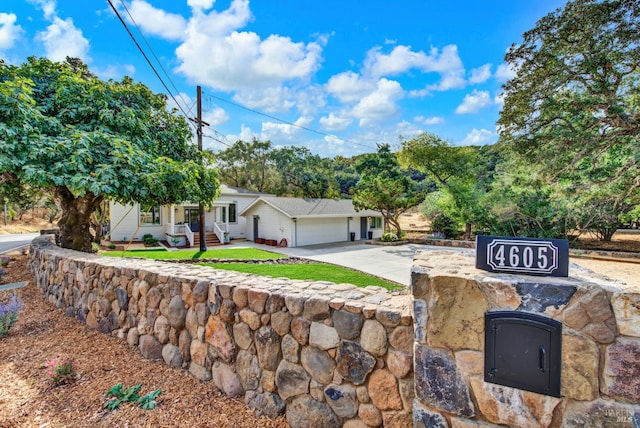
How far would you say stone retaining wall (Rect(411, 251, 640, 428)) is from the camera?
165 cm

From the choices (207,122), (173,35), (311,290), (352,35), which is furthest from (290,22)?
(311,290)

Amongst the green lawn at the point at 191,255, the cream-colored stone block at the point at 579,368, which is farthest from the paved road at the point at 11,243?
the cream-colored stone block at the point at 579,368

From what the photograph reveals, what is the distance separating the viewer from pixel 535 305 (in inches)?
71.1

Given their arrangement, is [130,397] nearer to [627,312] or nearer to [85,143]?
[627,312]

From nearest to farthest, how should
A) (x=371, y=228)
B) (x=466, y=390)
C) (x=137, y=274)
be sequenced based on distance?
(x=466, y=390) → (x=137, y=274) → (x=371, y=228)

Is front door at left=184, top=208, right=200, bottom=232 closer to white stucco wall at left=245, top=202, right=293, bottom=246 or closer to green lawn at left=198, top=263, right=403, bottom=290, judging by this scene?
white stucco wall at left=245, top=202, right=293, bottom=246

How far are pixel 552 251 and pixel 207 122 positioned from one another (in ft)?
47.7

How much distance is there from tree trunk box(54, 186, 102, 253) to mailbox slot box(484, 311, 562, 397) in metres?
9.16

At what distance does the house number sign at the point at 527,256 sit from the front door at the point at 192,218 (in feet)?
67.0

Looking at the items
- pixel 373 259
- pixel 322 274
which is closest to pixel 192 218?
pixel 373 259

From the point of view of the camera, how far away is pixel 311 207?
20453mm

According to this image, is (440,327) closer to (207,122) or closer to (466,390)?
(466,390)

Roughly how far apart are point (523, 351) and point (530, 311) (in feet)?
0.80

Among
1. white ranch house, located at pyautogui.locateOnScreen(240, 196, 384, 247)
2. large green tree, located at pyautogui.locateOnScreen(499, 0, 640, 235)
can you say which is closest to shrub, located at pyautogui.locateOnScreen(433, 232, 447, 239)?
white ranch house, located at pyautogui.locateOnScreen(240, 196, 384, 247)
